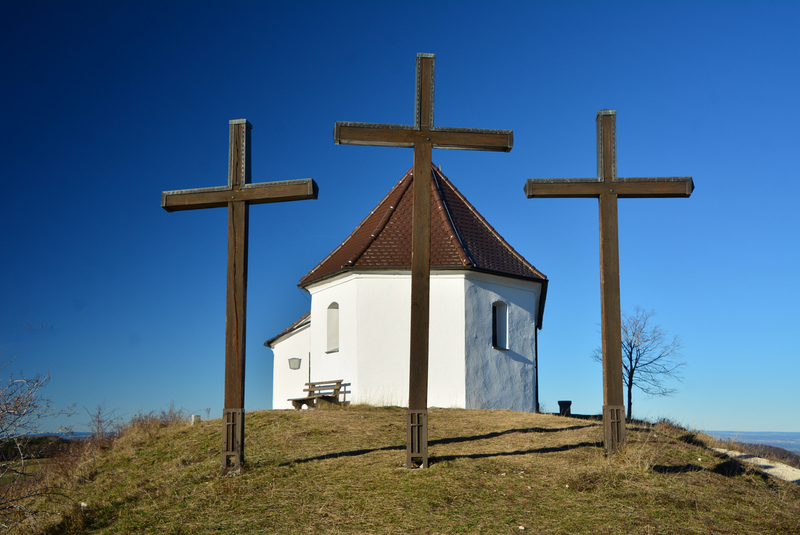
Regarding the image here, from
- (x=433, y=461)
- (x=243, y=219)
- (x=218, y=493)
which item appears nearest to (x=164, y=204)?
(x=243, y=219)

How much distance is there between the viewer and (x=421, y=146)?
9156 millimetres

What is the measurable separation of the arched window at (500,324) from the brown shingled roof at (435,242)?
108cm

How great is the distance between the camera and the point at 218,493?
25.3 ft

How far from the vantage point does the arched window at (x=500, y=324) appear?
18516 millimetres

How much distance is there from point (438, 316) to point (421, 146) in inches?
362

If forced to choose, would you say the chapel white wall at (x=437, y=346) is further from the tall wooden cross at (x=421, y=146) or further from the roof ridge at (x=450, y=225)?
the tall wooden cross at (x=421, y=146)

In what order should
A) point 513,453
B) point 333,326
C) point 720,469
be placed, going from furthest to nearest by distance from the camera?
point 333,326 < point 513,453 < point 720,469

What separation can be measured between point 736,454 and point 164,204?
12618mm

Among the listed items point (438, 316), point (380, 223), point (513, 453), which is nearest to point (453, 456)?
point (513, 453)

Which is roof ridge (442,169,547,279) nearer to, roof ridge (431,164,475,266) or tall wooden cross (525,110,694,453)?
roof ridge (431,164,475,266)

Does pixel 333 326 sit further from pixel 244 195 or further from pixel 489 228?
pixel 244 195

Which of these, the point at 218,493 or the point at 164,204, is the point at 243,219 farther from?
the point at 218,493

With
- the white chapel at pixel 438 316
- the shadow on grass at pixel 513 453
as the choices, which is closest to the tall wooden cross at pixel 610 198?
the shadow on grass at pixel 513 453

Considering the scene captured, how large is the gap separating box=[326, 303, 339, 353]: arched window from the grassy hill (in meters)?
7.10
